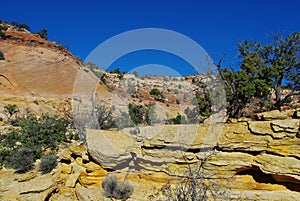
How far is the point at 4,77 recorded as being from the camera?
76.6 ft

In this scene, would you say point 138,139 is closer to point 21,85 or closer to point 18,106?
point 18,106

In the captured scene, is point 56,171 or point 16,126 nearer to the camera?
point 56,171

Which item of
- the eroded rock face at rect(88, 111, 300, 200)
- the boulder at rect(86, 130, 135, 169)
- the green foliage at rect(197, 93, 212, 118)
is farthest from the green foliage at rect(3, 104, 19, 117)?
the green foliage at rect(197, 93, 212, 118)

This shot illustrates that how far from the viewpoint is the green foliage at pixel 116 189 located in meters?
6.64

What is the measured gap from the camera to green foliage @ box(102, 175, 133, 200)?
6.64 m

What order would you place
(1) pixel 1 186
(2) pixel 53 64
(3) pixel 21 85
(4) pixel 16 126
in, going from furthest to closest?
(2) pixel 53 64 → (3) pixel 21 85 → (4) pixel 16 126 → (1) pixel 1 186

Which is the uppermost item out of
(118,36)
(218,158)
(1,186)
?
(118,36)

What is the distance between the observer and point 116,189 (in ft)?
21.8

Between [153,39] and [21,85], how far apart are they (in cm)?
1728

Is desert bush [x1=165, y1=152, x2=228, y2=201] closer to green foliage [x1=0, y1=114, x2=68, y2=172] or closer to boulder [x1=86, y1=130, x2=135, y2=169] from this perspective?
boulder [x1=86, y1=130, x2=135, y2=169]

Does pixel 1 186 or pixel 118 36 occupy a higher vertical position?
pixel 118 36

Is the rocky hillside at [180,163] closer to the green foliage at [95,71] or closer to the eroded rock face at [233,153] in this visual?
the eroded rock face at [233,153]

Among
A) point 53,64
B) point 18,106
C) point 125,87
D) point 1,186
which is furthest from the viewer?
point 125,87

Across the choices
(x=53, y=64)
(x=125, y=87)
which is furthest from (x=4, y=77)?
(x=125, y=87)
